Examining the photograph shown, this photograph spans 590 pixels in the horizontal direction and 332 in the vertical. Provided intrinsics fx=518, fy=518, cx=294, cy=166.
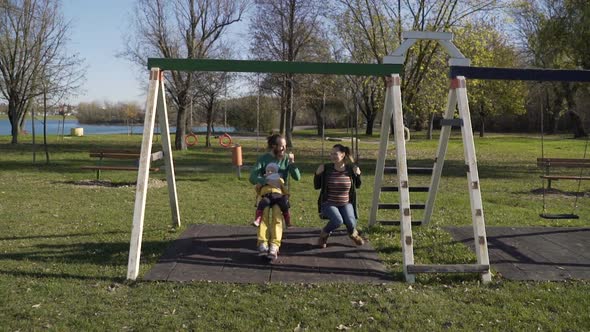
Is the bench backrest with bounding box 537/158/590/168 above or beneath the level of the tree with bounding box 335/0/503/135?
beneath

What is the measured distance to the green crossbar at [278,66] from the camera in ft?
20.1

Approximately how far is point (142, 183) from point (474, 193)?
3.67 metres

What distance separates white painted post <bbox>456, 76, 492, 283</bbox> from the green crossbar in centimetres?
87

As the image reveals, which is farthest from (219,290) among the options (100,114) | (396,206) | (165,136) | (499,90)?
(100,114)

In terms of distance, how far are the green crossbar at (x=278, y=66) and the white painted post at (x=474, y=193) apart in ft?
2.87

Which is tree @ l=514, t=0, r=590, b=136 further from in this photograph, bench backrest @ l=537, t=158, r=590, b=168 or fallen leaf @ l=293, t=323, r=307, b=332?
fallen leaf @ l=293, t=323, r=307, b=332

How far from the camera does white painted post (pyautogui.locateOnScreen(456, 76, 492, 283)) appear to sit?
557 cm

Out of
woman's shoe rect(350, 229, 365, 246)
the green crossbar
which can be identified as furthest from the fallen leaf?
the green crossbar

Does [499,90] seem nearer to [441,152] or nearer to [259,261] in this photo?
[441,152]

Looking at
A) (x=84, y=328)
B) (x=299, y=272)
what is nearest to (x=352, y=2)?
(x=299, y=272)

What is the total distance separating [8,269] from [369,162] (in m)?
16.7

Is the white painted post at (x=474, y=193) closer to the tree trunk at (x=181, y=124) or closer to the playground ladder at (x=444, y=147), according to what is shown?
the playground ladder at (x=444, y=147)

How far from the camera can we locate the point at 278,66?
6121 millimetres

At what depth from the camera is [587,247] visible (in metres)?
6.94
